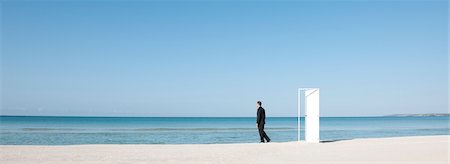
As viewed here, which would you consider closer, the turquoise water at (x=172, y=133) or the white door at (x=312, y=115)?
the white door at (x=312, y=115)

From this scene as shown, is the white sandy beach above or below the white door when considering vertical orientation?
below

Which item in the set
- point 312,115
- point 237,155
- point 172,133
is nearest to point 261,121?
point 312,115

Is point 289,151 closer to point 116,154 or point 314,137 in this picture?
point 314,137

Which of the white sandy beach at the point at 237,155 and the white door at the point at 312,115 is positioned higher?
the white door at the point at 312,115

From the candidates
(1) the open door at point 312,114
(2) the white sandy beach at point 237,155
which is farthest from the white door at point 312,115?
(2) the white sandy beach at point 237,155

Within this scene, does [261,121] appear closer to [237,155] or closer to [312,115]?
[312,115]

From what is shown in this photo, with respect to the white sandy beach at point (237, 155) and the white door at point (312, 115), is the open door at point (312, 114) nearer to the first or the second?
the white door at point (312, 115)

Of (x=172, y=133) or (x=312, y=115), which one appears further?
(x=172, y=133)

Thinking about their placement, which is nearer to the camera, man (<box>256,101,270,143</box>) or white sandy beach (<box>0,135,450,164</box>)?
white sandy beach (<box>0,135,450,164</box>)

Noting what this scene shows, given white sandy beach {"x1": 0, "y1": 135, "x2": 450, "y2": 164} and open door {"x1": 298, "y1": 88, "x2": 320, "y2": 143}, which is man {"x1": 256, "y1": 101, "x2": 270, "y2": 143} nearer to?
open door {"x1": 298, "y1": 88, "x2": 320, "y2": 143}

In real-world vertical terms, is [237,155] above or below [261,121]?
below

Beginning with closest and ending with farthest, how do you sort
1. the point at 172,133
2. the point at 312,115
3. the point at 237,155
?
1. the point at 237,155
2. the point at 312,115
3. the point at 172,133

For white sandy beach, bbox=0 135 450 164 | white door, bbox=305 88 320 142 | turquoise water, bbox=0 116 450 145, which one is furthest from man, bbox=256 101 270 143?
turquoise water, bbox=0 116 450 145

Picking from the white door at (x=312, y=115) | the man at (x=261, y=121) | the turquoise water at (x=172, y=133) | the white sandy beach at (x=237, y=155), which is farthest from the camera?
the turquoise water at (x=172, y=133)
